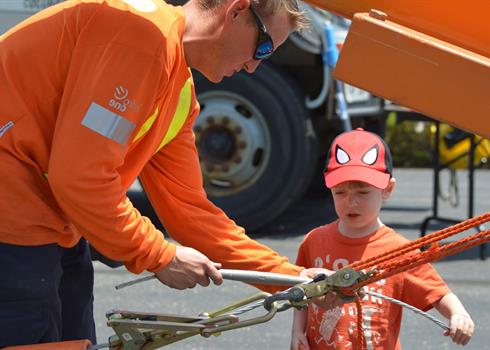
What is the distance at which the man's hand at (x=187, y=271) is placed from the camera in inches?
117

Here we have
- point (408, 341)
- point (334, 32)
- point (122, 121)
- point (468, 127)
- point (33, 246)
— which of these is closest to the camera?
point (468, 127)

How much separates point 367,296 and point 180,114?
83 centimetres

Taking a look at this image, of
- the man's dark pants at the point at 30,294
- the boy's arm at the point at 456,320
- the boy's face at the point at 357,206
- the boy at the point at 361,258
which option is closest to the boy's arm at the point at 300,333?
the boy at the point at 361,258

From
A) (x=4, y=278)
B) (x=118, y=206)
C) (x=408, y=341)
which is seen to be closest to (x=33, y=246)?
(x=4, y=278)

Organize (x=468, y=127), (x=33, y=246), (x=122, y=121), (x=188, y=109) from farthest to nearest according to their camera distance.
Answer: (x=188, y=109)
(x=33, y=246)
(x=122, y=121)
(x=468, y=127)

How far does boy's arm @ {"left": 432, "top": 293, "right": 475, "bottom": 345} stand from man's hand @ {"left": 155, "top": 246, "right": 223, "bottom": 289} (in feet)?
2.76

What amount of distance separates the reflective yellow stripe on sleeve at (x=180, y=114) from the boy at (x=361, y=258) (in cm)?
61

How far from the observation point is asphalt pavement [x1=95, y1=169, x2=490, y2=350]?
5633mm

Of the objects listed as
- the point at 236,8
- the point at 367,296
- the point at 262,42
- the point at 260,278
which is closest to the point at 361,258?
the point at 367,296

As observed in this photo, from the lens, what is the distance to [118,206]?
2.84 metres

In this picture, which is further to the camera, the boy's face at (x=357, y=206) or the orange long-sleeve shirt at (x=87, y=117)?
the boy's face at (x=357, y=206)

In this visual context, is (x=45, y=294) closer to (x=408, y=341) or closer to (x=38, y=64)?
(x=38, y=64)

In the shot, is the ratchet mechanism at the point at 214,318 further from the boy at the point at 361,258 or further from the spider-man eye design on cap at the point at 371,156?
the spider-man eye design on cap at the point at 371,156

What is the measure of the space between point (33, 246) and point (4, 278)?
0.37 ft
